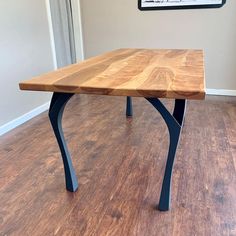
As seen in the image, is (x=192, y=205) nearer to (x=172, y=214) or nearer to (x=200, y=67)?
(x=172, y=214)

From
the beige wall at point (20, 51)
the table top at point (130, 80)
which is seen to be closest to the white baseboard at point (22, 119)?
the beige wall at point (20, 51)

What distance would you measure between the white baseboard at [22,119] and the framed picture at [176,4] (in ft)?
6.10

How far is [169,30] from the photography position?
3.46 metres

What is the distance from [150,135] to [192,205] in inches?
37.6

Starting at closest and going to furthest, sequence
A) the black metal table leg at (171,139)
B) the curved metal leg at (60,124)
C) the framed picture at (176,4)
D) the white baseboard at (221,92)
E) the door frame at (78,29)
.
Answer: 1. the black metal table leg at (171,139)
2. the curved metal leg at (60,124)
3. the framed picture at (176,4)
4. the white baseboard at (221,92)
5. the door frame at (78,29)

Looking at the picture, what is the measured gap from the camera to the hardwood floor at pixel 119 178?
1.34 m

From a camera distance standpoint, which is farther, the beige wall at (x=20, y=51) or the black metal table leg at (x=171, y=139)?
the beige wall at (x=20, y=51)

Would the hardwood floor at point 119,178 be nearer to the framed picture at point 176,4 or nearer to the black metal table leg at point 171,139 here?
the black metal table leg at point 171,139

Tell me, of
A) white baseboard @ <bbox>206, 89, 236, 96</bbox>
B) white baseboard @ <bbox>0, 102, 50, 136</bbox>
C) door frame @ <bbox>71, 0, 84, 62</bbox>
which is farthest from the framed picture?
white baseboard @ <bbox>0, 102, 50, 136</bbox>

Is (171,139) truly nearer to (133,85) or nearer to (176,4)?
(133,85)

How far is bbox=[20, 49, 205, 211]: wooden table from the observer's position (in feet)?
3.59

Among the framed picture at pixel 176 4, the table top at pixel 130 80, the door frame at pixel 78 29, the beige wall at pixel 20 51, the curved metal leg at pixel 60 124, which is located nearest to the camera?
the table top at pixel 130 80

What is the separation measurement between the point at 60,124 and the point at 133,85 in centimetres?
53

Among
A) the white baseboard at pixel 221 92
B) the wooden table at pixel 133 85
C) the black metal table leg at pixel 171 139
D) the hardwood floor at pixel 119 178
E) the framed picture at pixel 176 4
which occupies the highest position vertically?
the framed picture at pixel 176 4
